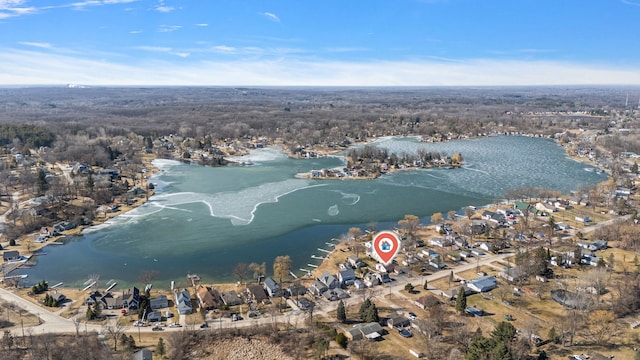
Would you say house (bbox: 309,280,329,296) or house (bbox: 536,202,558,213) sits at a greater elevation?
house (bbox: 536,202,558,213)

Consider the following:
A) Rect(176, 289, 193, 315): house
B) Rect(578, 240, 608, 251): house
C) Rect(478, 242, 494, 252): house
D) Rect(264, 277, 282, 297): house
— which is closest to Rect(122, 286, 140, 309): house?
Rect(176, 289, 193, 315): house

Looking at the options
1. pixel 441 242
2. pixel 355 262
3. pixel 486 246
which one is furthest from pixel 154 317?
pixel 486 246

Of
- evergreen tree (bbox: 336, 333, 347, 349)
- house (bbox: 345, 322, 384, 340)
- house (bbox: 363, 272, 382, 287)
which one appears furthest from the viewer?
house (bbox: 363, 272, 382, 287)

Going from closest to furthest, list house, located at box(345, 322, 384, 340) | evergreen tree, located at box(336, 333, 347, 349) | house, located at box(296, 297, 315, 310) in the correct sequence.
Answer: evergreen tree, located at box(336, 333, 347, 349) < house, located at box(345, 322, 384, 340) < house, located at box(296, 297, 315, 310)

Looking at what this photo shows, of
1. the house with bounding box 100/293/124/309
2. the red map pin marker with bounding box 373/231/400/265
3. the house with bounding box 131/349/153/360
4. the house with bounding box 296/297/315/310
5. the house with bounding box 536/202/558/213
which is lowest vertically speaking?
the house with bounding box 296/297/315/310

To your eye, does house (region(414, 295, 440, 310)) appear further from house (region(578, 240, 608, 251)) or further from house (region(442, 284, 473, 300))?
house (region(578, 240, 608, 251))

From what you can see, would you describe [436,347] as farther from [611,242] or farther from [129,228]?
[129,228]

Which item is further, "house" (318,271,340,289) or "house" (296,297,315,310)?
"house" (318,271,340,289)
